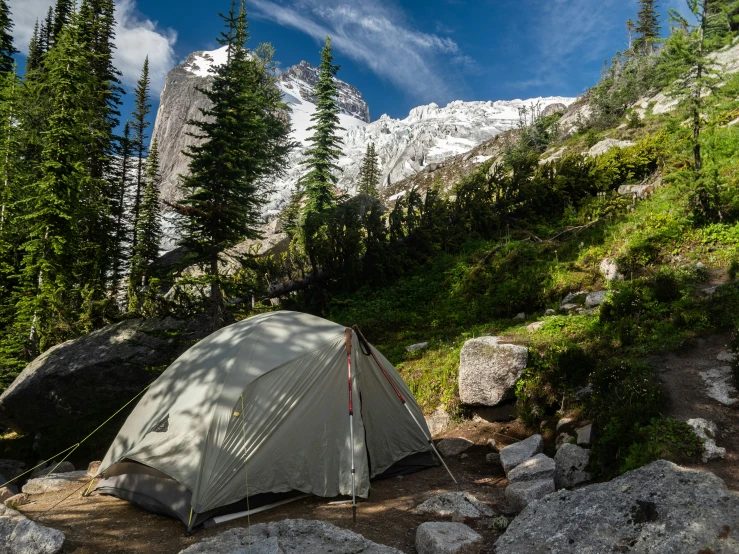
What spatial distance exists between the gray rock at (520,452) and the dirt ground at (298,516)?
1.04ft

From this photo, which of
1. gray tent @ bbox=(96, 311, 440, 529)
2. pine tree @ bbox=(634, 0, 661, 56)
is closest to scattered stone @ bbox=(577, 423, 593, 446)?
gray tent @ bbox=(96, 311, 440, 529)

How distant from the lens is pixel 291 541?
4762 mm

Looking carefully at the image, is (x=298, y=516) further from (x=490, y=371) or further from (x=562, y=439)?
(x=490, y=371)

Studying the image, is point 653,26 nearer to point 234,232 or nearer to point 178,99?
point 234,232

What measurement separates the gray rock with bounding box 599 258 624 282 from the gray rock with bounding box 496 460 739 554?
831 centimetres

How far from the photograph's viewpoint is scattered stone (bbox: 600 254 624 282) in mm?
12461

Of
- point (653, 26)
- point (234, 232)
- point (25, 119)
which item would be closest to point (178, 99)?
point (653, 26)

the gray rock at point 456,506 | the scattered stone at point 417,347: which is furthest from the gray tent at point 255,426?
the scattered stone at point 417,347

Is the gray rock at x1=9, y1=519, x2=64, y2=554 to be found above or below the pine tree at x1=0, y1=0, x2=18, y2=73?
below

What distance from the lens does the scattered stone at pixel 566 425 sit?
8.01m

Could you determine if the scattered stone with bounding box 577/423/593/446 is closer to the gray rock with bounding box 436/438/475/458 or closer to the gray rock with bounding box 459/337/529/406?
the gray rock with bounding box 459/337/529/406

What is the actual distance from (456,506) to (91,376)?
1214 cm

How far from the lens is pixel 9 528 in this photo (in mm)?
4812

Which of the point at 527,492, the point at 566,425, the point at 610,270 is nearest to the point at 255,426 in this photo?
the point at 527,492
